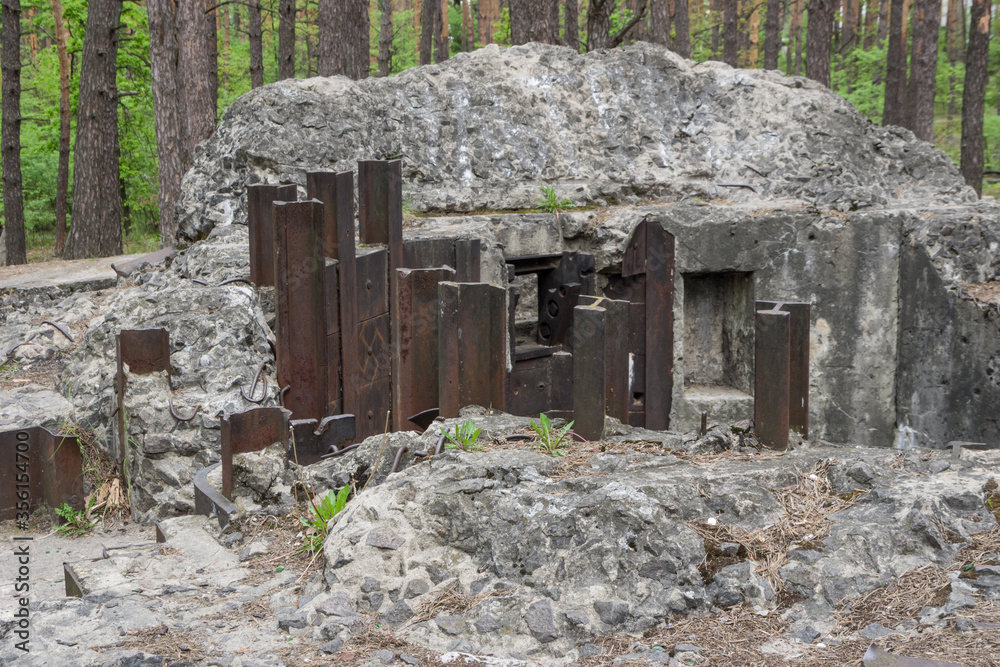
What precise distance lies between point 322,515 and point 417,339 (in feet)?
4.93

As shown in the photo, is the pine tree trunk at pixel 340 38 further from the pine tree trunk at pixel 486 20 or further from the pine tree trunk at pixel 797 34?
the pine tree trunk at pixel 797 34

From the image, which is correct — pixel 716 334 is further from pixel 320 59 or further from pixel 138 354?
pixel 320 59

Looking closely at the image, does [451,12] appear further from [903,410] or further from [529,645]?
[529,645]

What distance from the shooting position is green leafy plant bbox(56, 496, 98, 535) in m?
4.53

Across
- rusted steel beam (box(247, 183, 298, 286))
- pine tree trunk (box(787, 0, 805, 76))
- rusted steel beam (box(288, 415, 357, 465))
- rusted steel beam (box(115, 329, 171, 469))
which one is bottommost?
rusted steel beam (box(288, 415, 357, 465))

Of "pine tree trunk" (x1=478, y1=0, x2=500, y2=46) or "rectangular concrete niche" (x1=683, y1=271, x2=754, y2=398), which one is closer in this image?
"rectangular concrete niche" (x1=683, y1=271, x2=754, y2=398)

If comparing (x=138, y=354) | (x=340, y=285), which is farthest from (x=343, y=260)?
(x=138, y=354)

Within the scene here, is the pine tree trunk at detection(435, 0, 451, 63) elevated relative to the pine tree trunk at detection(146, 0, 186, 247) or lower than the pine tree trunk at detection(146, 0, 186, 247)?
elevated

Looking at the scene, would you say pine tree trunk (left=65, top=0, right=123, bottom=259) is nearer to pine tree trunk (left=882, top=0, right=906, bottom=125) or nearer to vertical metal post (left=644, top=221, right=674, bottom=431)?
vertical metal post (left=644, top=221, right=674, bottom=431)

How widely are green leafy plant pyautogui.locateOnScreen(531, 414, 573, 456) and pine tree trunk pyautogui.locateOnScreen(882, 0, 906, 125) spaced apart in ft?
51.0

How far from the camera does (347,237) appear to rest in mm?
5750

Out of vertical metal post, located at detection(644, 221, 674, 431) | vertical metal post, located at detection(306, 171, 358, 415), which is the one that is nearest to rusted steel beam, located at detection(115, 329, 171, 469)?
vertical metal post, located at detection(306, 171, 358, 415)

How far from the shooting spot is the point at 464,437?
3.43m

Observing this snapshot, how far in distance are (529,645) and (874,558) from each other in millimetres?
1083
